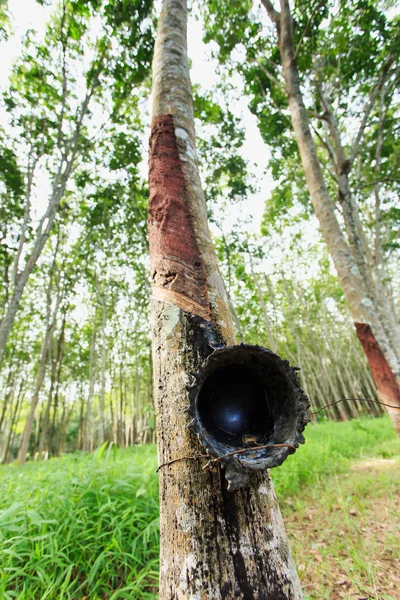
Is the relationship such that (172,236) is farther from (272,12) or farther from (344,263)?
(272,12)

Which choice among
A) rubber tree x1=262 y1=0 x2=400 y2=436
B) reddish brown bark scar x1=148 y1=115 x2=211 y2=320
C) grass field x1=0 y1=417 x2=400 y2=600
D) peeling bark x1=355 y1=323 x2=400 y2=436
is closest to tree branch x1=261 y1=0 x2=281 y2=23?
rubber tree x1=262 y1=0 x2=400 y2=436

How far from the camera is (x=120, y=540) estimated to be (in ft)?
7.61

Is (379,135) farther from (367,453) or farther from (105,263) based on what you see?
(105,263)

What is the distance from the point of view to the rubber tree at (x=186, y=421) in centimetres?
77

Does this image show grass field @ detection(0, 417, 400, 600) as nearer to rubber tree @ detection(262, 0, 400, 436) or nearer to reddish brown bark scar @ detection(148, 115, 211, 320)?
rubber tree @ detection(262, 0, 400, 436)

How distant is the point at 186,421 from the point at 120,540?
2.14 metres

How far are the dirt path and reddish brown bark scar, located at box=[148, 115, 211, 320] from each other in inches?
85.5

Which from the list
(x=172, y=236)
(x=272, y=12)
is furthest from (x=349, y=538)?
(x=272, y=12)

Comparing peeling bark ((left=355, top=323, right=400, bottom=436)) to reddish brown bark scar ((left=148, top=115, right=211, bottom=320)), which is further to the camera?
peeling bark ((left=355, top=323, right=400, bottom=436))

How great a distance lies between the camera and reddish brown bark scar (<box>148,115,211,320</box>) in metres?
1.19

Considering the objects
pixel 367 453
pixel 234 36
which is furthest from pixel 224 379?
pixel 234 36

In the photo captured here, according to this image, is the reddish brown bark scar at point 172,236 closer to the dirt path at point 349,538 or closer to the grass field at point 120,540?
the grass field at point 120,540

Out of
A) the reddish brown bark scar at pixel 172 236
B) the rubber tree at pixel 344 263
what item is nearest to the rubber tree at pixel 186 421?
the reddish brown bark scar at pixel 172 236

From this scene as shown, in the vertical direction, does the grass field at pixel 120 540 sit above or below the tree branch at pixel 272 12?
below
